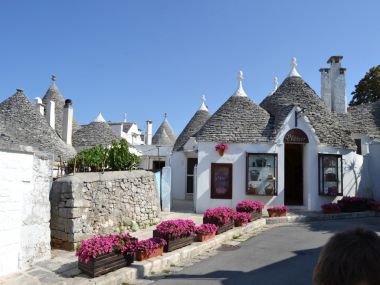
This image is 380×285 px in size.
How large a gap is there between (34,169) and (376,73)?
1273 inches

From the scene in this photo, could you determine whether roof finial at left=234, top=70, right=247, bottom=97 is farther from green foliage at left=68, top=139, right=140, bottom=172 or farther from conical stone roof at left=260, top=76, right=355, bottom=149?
green foliage at left=68, top=139, right=140, bottom=172

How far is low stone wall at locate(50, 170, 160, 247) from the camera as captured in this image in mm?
8656

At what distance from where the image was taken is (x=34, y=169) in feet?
23.5

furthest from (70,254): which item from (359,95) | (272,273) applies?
(359,95)

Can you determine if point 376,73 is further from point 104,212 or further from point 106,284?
point 106,284

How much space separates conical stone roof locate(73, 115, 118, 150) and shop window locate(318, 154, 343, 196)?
13.2 meters

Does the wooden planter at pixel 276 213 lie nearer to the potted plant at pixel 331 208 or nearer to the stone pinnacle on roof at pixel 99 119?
the potted plant at pixel 331 208

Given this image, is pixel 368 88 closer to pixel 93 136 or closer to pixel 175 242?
pixel 93 136

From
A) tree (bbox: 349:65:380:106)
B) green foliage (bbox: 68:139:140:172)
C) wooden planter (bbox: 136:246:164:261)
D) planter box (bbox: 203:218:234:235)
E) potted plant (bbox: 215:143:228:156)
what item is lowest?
wooden planter (bbox: 136:246:164:261)

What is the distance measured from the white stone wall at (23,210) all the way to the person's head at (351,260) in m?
6.36

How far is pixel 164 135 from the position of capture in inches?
1331

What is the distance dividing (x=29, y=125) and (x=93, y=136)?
6.14 meters

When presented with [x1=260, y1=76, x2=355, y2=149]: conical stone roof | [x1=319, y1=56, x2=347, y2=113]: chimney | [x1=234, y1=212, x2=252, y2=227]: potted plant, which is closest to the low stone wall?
[x1=234, y1=212, x2=252, y2=227]: potted plant

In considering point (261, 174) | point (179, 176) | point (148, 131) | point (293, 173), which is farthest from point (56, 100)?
point (293, 173)
